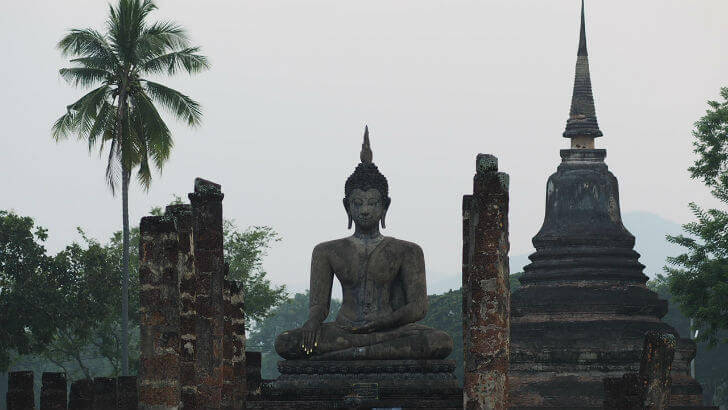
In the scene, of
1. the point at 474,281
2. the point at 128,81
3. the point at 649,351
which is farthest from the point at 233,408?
the point at 128,81

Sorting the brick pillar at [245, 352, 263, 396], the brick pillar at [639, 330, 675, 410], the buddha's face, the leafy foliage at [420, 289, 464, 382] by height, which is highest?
the leafy foliage at [420, 289, 464, 382]

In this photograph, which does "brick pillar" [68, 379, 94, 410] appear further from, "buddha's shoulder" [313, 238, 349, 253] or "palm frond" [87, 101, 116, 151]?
"palm frond" [87, 101, 116, 151]

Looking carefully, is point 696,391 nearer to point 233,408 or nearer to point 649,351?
point 233,408

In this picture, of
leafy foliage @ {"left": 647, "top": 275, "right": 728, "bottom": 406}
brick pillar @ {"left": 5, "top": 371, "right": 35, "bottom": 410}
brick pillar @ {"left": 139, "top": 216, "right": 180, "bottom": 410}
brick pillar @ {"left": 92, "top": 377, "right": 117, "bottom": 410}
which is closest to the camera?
brick pillar @ {"left": 139, "top": 216, "right": 180, "bottom": 410}

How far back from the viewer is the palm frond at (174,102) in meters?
45.0

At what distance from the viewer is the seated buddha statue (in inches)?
906

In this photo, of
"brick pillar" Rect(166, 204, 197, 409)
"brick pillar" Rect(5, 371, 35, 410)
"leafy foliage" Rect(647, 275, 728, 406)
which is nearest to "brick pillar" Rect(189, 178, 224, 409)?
"brick pillar" Rect(166, 204, 197, 409)

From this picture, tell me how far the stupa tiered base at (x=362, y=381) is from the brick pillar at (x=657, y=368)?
572 centimetres

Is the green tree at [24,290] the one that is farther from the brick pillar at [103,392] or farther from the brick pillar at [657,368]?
the brick pillar at [657,368]

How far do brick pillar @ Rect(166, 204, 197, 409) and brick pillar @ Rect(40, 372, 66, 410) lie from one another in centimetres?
163

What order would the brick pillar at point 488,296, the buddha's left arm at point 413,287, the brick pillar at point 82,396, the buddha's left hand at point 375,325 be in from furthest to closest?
the buddha's left arm at point 413,287 < the buddha's left hand at point 375,325 < the brick pillar at point 82,396 < the brick pillar at point 488,296

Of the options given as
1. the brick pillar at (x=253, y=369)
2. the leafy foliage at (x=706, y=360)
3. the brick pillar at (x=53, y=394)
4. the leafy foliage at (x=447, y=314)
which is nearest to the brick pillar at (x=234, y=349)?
the brick pillar at (x=253, y=369)

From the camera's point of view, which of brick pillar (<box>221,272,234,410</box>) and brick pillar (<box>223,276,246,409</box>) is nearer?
brick pillar (<box>221,272,234,410</box>)

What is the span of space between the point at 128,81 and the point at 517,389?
14952 mm
